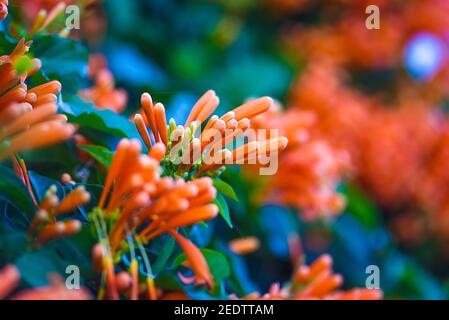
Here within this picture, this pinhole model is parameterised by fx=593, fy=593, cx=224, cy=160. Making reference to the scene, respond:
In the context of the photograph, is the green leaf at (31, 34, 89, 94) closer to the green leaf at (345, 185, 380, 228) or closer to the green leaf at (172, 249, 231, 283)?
the green leaf at (172, 249, 231, 283)

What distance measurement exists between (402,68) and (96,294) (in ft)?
6.53

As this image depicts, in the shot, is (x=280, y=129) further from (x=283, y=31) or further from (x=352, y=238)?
(x=283, y=31)

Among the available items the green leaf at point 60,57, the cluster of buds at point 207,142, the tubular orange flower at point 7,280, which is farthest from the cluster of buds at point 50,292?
the green leaf at point 60,57

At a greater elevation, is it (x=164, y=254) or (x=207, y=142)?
(x=207, y=142)

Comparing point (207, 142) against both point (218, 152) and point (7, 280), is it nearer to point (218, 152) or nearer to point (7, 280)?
point (218, 152)

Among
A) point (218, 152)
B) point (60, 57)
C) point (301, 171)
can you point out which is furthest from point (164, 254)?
point (301, 171)

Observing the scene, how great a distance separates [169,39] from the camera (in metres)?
2.14

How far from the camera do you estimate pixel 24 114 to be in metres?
Answer: 0.73

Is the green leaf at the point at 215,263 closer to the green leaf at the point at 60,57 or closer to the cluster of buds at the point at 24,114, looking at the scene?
the cluster of buds at the point at 24,114

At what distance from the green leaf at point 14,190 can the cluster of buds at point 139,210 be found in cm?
10

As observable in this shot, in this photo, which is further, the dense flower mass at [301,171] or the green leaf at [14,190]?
the dense flower mass at [301,171]

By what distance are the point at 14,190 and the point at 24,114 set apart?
0.12m

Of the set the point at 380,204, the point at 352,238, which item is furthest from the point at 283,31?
the point at 352,238

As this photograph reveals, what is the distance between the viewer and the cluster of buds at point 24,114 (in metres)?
0.70
